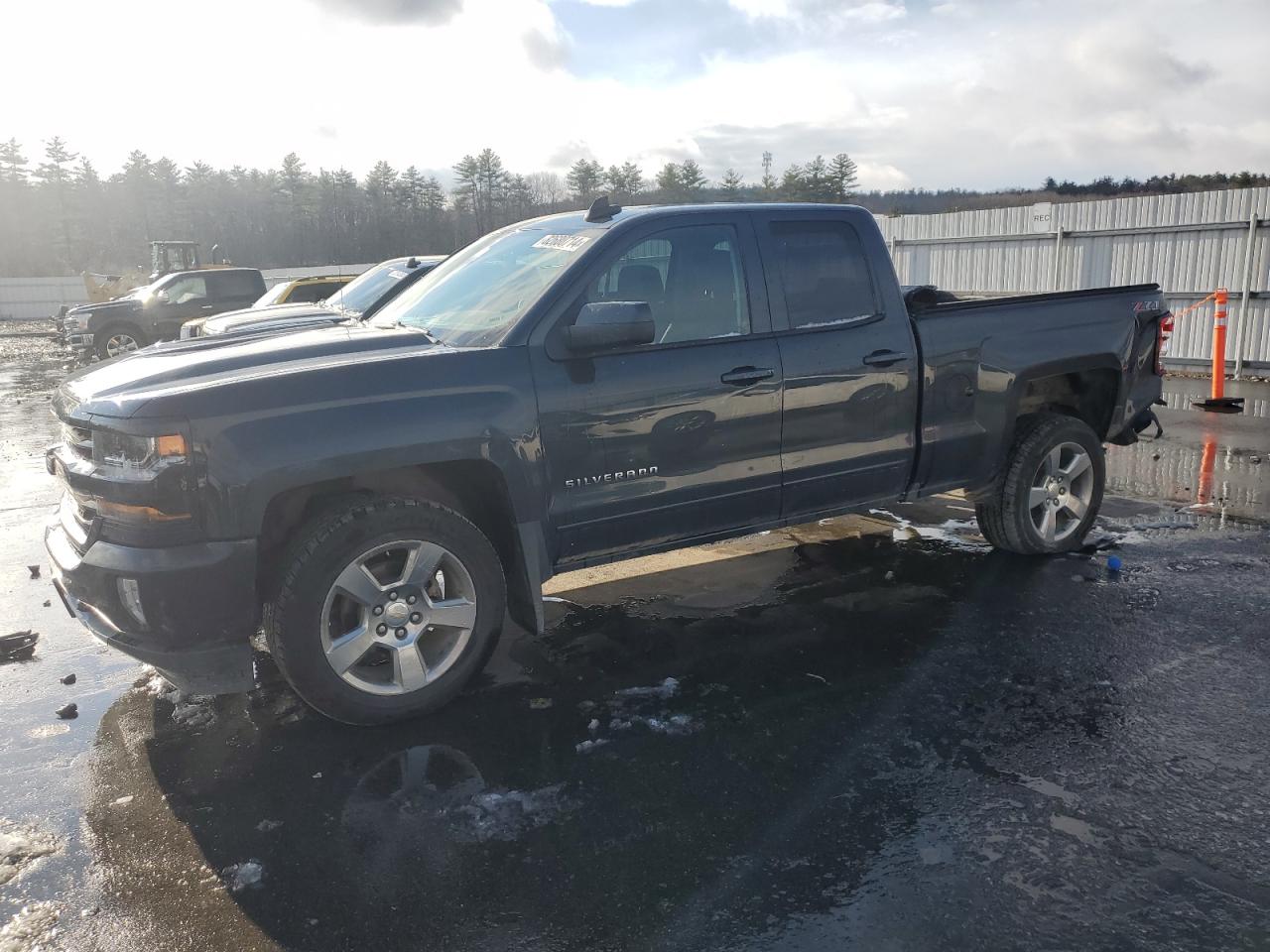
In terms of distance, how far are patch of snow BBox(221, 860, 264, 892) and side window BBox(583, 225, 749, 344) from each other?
8.41 ft

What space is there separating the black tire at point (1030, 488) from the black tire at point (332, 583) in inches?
130

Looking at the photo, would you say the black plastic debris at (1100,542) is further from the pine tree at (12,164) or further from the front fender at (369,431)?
the pine tree at (12,164)

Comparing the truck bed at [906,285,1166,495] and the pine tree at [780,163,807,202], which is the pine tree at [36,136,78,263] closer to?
the pine tree at [780,163,807,202]

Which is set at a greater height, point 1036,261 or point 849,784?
point 1036,261

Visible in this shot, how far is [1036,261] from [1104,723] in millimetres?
14856

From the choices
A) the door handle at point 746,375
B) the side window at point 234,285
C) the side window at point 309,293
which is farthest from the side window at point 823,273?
the side window at point 234,285

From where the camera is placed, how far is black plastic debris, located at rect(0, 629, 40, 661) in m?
4.77

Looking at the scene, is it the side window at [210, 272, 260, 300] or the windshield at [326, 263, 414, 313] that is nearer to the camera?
the windshield at [326, 263, 414, 313]

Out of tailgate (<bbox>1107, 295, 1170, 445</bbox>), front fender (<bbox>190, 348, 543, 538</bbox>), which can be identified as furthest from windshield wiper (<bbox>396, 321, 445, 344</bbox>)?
tailgate (<bbox>1107, 295, 1170, 445</bbox>)

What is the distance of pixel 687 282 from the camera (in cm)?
451

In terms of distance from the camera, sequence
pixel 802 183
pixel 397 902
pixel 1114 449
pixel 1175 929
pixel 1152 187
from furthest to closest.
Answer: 1. pixel 802 183
2. pixel 1152 187
3. pixel 1114 449
4. pixel 397 902
5. pixel 1175 929

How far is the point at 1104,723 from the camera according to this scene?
12.5ft

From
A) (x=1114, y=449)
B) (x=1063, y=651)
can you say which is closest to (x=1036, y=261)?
(x=1114, y=449)

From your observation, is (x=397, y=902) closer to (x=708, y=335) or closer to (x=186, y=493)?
(x=186, y=493)
